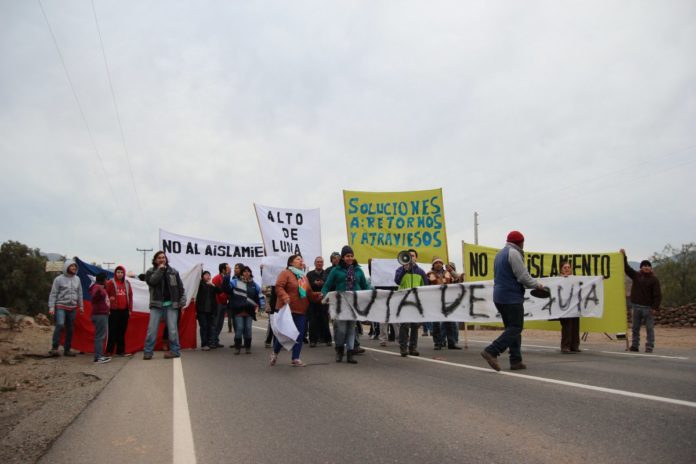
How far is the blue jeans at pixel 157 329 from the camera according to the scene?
10609 millimetres

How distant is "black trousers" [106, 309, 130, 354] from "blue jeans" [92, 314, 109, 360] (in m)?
0.67

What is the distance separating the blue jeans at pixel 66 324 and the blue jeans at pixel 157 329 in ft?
6.91


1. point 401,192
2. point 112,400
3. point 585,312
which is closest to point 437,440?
point 112,400

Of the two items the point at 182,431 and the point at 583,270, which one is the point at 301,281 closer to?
the point at 182,431

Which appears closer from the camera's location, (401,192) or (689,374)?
(689,374)

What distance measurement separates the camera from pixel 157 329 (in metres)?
10.7

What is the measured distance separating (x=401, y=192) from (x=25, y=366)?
9.56 meters

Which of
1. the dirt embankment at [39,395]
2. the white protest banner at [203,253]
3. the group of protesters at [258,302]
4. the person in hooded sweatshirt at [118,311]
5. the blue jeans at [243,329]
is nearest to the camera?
the dirt embankment at [39,395]

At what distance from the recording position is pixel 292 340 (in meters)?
8.66

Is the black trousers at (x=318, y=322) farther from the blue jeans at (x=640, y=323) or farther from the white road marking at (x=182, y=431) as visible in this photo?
the blue jeans at (x=640, y=323)


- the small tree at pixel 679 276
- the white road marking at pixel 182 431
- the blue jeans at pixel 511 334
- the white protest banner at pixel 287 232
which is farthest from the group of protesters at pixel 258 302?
the small tree at pixel 679 276

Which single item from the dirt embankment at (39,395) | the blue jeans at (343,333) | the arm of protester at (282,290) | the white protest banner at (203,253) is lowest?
the dirt embankment at (39,395)

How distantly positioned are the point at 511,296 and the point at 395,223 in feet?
23.0

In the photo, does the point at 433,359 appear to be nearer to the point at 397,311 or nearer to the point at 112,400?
the point at 397,311
